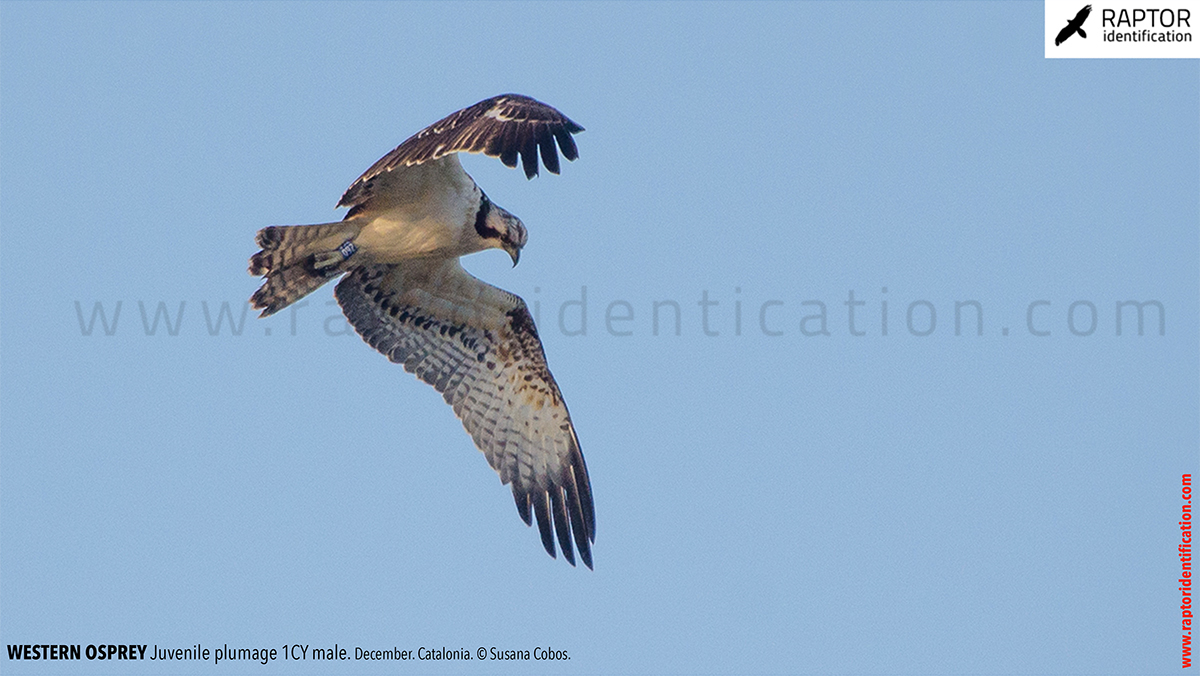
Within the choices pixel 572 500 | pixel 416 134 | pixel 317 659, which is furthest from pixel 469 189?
pixel 317 659

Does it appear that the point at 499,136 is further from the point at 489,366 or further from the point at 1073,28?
the point at 1073,28

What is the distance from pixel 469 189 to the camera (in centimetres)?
983

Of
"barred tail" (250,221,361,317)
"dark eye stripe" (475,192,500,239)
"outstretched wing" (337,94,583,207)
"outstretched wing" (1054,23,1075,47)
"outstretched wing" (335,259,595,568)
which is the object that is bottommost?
"outstretched wing" (335,259,595,568)

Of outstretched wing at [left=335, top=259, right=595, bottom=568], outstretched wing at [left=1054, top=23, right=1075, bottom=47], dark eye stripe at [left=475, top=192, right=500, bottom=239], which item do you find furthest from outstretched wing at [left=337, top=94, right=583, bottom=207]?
outstretched wing at [left=1054, top=23, right=1075, bottom=47]

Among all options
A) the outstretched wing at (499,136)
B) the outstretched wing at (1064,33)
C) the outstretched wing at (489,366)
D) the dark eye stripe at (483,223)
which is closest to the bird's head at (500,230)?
the dark eye stripe at (483,223)

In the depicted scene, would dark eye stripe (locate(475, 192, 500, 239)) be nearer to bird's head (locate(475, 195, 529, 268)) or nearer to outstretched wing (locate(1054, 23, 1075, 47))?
bird's head (locate(475, 195, 529, 268))

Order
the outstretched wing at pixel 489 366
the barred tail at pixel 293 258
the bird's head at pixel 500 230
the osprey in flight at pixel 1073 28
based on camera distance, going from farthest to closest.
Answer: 1. the osprey in flight at pixel 1073 28
2. the outstretched wing at pixel 489 366
3. the bird's head at pixel 500 230
4. the barred tail at pixel 293 258

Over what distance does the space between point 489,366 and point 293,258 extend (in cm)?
190

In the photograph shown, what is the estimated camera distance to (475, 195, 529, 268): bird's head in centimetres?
982

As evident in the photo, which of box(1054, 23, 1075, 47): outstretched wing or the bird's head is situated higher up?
box(1054, 23, 1075, 47): outstretched wing

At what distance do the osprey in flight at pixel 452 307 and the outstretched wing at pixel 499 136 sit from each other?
434 millimetres

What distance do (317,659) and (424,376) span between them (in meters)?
2.23

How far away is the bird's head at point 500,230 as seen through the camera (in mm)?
9820

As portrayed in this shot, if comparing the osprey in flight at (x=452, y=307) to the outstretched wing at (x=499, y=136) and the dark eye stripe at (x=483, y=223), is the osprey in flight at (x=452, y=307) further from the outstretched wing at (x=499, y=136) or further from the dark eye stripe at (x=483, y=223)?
the outstretched wing at (x=499, y=136)
